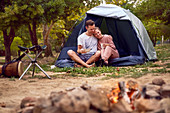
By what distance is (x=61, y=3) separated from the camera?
9.05m

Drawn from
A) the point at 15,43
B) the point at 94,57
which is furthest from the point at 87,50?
the point at 15,43

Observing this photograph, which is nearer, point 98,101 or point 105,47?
point 98,101

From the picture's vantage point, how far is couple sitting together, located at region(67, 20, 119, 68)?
647cm

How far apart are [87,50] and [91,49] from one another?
0.27m

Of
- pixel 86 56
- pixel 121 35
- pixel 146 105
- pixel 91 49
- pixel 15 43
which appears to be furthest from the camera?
pixel 15 43

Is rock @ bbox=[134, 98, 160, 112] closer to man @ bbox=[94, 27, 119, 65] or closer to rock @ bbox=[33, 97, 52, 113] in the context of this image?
rock @ bbox=[33, 97, 52, 113]

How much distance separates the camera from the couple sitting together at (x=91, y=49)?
6.47 metres

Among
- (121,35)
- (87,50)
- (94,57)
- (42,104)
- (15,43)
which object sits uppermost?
(121,35)

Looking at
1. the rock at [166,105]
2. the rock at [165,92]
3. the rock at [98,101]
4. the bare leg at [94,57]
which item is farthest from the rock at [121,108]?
the bare leg at [94,57]

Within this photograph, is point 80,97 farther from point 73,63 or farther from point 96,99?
point 73,63

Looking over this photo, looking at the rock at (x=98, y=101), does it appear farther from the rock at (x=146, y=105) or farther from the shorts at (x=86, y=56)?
the shorts at (x=86, y=56)

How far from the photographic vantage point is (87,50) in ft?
21.5

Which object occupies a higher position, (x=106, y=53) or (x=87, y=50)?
(x=87, y=50)

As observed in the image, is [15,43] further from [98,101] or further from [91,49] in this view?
[98,101]
